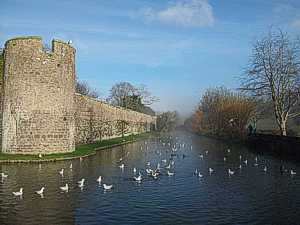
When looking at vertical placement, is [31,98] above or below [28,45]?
below

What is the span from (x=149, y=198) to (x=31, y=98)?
52.0 feet

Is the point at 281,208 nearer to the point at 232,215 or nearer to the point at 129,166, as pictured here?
the point at 232,215

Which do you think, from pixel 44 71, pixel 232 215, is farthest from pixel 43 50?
pixel 232 215

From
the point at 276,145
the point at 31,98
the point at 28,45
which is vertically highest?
the point at 28,45

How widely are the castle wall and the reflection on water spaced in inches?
639

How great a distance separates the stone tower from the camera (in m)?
27.1

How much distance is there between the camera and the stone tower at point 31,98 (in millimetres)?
27125

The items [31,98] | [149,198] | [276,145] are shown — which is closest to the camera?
[149,198]

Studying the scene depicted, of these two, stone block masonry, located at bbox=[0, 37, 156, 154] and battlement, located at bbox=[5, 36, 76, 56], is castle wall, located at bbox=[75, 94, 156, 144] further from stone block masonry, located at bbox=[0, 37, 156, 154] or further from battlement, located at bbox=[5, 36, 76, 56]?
battlement, located at bbox=[5, 36, 76, 56]

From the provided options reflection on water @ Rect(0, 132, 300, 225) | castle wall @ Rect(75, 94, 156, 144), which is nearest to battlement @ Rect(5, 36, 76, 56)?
reflection on water @ Rect(0, 132, 300, 225)

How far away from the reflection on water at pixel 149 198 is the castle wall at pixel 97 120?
16.2 metres

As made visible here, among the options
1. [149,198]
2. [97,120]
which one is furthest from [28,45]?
[97,120]

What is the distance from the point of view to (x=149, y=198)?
575 inches

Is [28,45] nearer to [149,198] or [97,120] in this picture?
[149,198]
